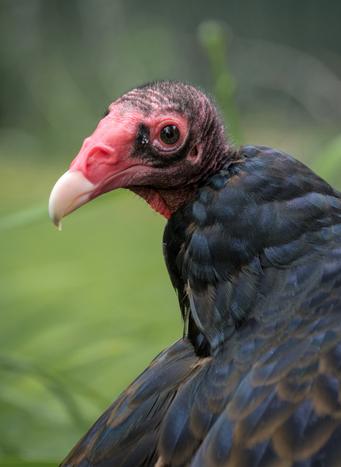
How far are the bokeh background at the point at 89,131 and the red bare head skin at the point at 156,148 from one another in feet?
1.96

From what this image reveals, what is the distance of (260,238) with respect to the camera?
7.04 ft

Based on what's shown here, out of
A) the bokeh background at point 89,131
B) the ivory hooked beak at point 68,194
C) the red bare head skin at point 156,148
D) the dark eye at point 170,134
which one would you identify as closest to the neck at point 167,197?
the red bare head skin at point 156,148

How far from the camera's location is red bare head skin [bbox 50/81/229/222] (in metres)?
2.16

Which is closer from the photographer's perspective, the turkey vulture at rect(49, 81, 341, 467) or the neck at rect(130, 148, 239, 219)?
the turkey vulture at rect(49, 81, 341, 467)

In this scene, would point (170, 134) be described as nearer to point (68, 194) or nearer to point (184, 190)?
point (184, 190)

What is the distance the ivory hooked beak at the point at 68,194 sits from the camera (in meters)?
2.11

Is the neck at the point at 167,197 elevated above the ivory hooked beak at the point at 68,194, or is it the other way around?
the ivory hooked beak at the point at 68,194

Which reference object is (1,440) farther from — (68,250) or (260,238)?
(68,250)

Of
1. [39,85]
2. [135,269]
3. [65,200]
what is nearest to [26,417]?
[65,200]

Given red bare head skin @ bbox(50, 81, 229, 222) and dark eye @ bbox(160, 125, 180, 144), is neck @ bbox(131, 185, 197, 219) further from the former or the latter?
dark eye @ bbox(160, 125, 180, 144)

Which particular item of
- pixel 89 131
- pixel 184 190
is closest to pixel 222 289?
pixel 184 190

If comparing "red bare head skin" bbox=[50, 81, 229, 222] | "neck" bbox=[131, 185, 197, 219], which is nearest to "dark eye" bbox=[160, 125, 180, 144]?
"red bare head skin" bbox=[50, 81, 229, 222]

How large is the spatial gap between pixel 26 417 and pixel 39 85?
219 inches

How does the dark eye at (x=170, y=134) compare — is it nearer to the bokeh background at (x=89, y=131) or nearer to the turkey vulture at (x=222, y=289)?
the turkey vulture at (x=222, y=289)
